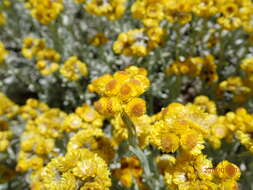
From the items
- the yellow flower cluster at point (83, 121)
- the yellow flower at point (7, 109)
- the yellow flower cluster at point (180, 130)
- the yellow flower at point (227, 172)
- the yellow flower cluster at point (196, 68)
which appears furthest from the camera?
the yellow flower at point (7, 109)

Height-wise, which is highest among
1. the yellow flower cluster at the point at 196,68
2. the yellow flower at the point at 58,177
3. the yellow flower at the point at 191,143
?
the yellow flower cluster at the point at 196,68

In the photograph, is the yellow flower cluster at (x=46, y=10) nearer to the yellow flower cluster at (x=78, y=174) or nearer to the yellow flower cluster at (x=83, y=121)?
the yellow flower cluster at (x=83, y=121)

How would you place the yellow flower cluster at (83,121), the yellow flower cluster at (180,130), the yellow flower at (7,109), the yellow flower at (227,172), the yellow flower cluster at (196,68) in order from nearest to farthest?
the yellow flower at (227,172), the yellow flower cluster at (180,130), the yellow flower cluster at (83,121), the yellow flower cluster at (196,68), the yellow flower at (7,109)

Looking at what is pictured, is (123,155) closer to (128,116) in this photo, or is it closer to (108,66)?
(128,116)

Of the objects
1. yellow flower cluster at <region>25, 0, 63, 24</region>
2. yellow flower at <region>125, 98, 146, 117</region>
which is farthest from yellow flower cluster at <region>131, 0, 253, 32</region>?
yellow flower at <region>125, 98, 146, 117</region>

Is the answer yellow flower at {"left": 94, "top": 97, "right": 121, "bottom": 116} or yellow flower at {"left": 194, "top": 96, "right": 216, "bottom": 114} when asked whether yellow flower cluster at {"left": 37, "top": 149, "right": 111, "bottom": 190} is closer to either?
yellow flower at {"left": 94, "top": 97, "right": 121, "bottom": 116}

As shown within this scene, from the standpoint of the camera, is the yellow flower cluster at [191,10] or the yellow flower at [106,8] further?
the yellow flower at [106,8]

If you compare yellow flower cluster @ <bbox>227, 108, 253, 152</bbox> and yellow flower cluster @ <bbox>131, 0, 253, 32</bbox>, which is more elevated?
yellow flower cluster @ <bbox>131, 0, 253, 32</bbox>

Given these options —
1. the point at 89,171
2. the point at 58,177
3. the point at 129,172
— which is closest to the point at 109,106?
the point at 89,171

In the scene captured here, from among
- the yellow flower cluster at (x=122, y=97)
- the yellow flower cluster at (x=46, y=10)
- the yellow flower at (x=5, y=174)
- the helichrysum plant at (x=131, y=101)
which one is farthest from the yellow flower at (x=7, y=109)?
the yellow flower cluster at (x=122, y=97)
